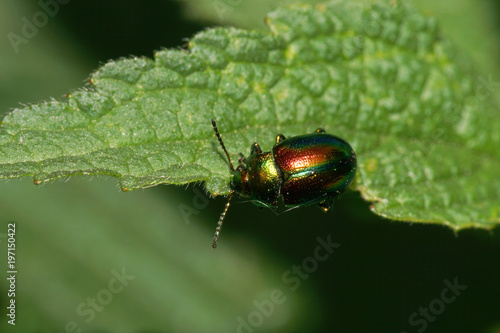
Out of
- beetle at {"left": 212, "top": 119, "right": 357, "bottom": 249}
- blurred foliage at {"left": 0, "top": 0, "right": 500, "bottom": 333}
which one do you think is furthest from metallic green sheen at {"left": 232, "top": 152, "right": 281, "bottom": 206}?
blurred foliage at {"left": 0, "top": 0, "right": 500, "bottom": 333}

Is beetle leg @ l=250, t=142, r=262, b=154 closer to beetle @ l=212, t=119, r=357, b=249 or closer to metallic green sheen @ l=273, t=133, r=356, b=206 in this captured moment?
beetle @ l=212, t=119, r=357, b=249

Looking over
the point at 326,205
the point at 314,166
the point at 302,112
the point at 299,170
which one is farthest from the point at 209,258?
the point at 302,112

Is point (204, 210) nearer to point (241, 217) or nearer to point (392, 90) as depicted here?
point (241, 217)

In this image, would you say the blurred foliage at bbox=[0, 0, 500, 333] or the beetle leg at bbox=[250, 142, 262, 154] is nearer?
the beetle leg at bbox=[250, 142, 262, 154]

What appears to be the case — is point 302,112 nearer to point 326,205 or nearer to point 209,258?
point 326,205

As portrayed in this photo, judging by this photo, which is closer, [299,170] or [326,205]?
[299,170]

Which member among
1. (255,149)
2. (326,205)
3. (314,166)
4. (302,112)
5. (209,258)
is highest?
(302,112)
